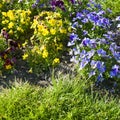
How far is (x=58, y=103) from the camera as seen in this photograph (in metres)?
4.54

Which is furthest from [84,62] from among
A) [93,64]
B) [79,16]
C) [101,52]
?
[79,16]

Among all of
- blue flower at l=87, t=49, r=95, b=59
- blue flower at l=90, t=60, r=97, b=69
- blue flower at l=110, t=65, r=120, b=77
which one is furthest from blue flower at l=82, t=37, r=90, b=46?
blue flower at l=110, t=65, r=120, b=77

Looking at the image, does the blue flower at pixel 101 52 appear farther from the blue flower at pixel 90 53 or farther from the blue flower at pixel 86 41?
the blue flower at pixel 86 41

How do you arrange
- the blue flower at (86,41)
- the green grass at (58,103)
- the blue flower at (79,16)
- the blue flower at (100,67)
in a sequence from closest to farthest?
the green grass at (58,103)
the blue flower at (100,67)
the blue flower at (86,41)
the blue flower at (79,16)

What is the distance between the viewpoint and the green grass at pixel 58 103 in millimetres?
4438

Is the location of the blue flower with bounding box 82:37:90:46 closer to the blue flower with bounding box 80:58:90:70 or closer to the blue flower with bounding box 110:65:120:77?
the blue flower with bounding box 80:58:90:70

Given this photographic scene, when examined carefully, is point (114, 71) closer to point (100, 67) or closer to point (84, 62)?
point (100, 67)

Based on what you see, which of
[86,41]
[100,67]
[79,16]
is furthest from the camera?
[79,16]

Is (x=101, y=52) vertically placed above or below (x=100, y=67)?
above

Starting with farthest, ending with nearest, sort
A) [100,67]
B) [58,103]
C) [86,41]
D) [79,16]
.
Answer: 1. [79,16]
2. [86,41]
3. [100,67]
4. [58,103]

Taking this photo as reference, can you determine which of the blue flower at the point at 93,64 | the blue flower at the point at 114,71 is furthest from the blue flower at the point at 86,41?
the blue flower at the point at 114,71

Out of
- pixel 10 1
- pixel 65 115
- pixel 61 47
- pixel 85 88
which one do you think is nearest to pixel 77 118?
pixel 65 115

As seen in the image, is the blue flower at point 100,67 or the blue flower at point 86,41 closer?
the blue flower at point 100,67

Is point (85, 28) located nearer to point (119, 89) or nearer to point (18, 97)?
point (119, 89)
